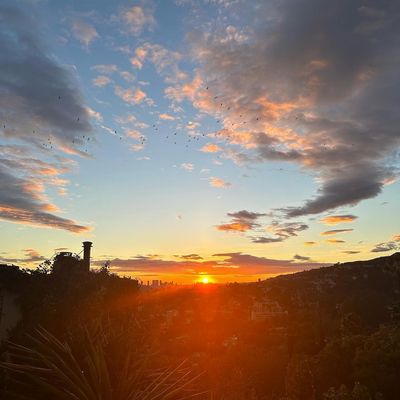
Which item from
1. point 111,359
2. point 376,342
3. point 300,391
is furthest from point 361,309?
point 111,359

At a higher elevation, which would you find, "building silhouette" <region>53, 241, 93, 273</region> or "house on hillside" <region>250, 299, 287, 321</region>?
"building silhouette" <region>53, 241, 93, 273</region>

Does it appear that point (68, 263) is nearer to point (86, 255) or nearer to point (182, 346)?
point (86, 255)

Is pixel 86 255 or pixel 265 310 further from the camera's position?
pixel 265 310

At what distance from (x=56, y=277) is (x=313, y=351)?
20102mm

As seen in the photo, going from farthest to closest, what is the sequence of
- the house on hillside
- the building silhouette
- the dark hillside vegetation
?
1. the house on hillside
2. the building silhouette
3. the dark hillside vegetation

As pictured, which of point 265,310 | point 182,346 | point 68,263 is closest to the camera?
point 68,263

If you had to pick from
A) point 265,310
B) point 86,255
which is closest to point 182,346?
point 86,255

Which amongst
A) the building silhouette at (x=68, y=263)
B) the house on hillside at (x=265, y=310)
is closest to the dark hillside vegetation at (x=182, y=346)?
the building silhouette at (x=68, y=263)

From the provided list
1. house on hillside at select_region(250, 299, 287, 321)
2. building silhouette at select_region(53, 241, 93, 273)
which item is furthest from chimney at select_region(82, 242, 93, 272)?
house on hillside at select_region(250, 299, 287, 321)

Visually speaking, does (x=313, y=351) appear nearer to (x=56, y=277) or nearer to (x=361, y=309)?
(x=361, y=309)

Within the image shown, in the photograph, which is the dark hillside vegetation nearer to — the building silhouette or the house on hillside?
the building silhouette

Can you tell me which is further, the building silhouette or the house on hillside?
the house on hillside

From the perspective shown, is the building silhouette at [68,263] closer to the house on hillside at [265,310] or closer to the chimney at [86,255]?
the chimney at [86,255]

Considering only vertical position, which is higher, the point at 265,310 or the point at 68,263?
the point at 68,263
